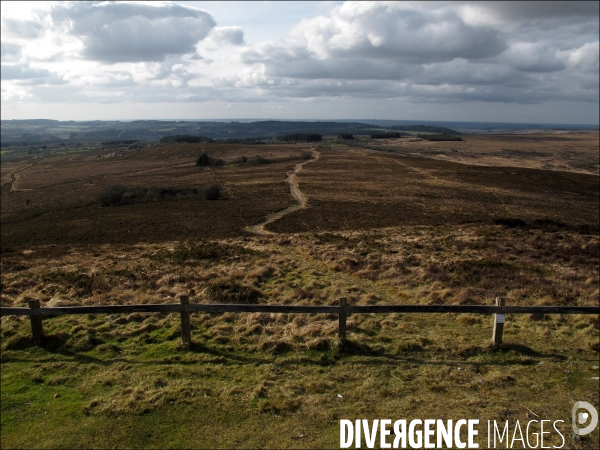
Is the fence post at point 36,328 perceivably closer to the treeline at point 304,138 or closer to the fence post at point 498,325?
the fence post at point 498,325

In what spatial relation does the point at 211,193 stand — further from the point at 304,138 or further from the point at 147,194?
the point at 304,138

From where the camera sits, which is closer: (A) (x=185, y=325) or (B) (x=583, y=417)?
(B) (x=583, y=417)

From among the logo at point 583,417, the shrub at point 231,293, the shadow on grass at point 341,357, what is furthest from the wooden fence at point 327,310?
the shrub at point 231,293

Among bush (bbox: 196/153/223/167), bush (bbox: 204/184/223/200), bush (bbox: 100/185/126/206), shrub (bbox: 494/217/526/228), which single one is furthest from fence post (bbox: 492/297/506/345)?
bush (bbox: 196/153/223/167)

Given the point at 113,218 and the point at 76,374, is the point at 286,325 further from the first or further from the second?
the point at 113,218

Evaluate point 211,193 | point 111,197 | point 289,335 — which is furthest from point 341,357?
point 111,197

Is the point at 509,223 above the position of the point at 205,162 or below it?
below
